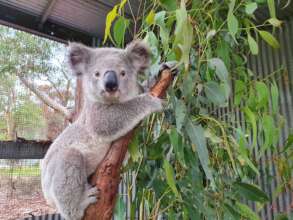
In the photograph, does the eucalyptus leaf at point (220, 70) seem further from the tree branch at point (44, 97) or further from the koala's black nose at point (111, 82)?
the tree branch at point (44, 97)

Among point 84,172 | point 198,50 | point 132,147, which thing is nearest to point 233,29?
point 198,50

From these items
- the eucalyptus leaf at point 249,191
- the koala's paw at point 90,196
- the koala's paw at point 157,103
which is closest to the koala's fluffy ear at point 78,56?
the koala's paw at point 157,103

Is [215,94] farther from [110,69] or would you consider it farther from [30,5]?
[30,5]

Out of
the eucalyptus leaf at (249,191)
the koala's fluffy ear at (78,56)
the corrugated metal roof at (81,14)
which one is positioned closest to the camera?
the eucalyptus leaf at (249,191)

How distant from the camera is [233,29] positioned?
2.75 ft

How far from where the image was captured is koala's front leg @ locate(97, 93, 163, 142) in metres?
1.17

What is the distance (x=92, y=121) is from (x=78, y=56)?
1.13 ft

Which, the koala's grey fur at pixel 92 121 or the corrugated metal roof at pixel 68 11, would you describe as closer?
the koala's grey fur at pixel 92 121

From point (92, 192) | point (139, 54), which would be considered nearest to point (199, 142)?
point (92, 192)

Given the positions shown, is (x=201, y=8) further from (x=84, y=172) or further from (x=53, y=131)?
(x=53, y=131)

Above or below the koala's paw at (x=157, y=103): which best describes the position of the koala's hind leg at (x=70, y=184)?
below

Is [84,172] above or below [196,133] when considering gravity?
below

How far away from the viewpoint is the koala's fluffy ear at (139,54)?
1.24 meters

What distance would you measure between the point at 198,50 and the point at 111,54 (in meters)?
0.53
